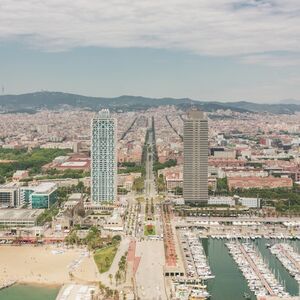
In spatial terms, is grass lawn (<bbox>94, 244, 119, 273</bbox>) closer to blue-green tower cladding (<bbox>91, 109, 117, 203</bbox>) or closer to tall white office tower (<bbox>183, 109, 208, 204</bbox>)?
blue-green tower cladding (<bbox>91, 109, 117, 203</bbox>)

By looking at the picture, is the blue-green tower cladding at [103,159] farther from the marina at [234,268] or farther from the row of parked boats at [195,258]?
the row of parked boats at [195,258]

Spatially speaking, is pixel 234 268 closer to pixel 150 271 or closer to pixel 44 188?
pixel 150 271

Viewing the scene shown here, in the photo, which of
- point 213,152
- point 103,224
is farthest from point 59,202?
point 213,152

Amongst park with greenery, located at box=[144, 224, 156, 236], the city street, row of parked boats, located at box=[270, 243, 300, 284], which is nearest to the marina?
row of parked boats, located at box=[270, 243, 300, 284]

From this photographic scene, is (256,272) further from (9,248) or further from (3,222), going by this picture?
(3,222)

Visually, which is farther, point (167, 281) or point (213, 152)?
point (213, 152)

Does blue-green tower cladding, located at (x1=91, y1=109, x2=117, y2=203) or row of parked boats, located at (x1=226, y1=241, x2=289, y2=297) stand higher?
blue-green tower cladding, located at (x1=91, y1=109, x2=117, y2=203)

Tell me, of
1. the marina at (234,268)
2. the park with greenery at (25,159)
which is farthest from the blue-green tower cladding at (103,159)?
the park with greenery at (25,159)
